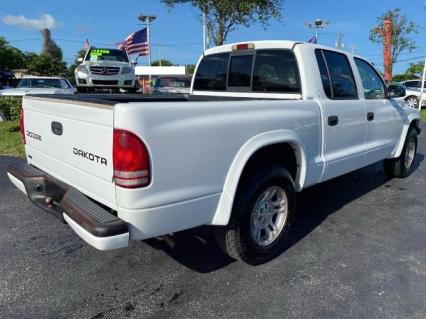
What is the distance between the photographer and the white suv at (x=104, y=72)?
14.9 metres

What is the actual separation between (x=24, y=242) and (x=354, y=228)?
3269mm

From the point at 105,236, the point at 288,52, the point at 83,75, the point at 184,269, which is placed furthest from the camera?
the point at 83,75

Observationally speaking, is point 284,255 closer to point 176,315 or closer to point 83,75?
point 176,315

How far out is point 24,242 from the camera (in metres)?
3.74

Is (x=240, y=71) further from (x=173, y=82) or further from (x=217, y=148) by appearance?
(x=173, y=82)

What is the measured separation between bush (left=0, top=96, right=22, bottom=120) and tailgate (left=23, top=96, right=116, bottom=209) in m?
9.30

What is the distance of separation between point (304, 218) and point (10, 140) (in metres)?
7.09

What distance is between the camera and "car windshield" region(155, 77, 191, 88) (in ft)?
51.3

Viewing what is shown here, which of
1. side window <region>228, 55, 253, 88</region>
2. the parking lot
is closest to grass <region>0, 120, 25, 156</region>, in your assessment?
the parking lot

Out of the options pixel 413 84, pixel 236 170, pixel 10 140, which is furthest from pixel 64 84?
pixel 413 84

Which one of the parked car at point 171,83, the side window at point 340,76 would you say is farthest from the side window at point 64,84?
the side window at point 340,76

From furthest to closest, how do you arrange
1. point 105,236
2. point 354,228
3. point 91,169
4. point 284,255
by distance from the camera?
point 354,228
point 284,255
point 91,169
point 105,236

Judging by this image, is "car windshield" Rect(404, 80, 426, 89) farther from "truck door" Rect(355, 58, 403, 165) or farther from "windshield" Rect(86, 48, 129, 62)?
"truck door" Rect(355, 58, 403, 165)

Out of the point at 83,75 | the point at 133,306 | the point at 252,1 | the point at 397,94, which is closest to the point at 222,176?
the point at 133,306
